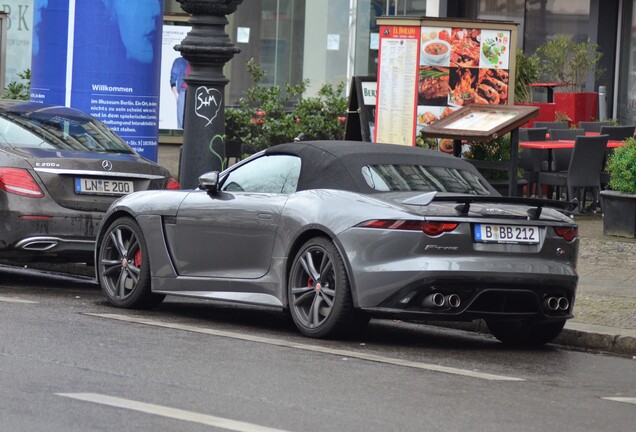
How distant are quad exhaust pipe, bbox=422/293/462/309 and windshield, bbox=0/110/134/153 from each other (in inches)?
171

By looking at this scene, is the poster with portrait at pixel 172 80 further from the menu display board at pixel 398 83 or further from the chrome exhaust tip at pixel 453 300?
the chrome exhaust tip at pixel 453 300

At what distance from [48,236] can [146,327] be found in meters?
2.36

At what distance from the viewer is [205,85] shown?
1320cm

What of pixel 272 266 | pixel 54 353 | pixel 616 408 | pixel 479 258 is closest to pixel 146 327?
pixel 272 266

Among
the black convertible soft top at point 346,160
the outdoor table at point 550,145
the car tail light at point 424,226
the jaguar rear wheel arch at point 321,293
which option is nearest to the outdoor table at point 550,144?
the outdoor table at point 550,145

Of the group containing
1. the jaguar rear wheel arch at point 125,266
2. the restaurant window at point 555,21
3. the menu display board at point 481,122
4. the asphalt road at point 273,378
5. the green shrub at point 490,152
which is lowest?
the asphalt road at point 273,378

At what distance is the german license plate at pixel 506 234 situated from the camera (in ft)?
30.1

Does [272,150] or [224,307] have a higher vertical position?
[272,150]

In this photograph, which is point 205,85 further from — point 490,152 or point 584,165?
point 584,165

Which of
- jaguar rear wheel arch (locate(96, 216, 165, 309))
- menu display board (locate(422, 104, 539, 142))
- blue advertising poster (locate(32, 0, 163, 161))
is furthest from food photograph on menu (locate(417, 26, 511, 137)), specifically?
jaguar rear wheel arch (locate(96, 216, 165, 309))

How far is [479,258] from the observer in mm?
9172

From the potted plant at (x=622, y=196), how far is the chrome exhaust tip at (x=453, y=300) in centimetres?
739

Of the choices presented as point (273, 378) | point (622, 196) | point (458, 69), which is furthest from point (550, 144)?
point (273, 378)

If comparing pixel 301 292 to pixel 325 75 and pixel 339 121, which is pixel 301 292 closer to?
pixel 339 121
